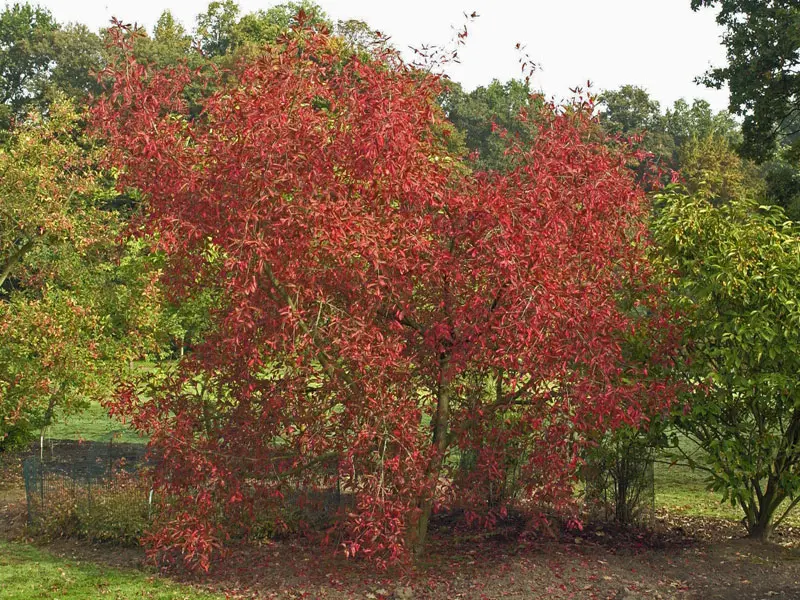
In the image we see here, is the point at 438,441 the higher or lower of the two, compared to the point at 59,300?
lower

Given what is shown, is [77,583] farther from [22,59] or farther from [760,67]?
[22,59]

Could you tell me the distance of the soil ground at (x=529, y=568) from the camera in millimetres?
8234

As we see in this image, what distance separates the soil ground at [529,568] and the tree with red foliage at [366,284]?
0.57 meters

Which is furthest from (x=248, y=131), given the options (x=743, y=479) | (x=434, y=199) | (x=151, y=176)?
(x=743, y=479)

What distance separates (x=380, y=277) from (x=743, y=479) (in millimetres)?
4530

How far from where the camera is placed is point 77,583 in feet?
29.3

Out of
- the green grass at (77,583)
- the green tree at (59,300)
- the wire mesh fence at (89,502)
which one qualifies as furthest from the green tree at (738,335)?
the green tree at (59,300)

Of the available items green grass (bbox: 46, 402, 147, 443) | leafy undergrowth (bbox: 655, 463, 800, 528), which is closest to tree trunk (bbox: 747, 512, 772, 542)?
leafy undergrowth (bbox: 655, 463, 800, 528)

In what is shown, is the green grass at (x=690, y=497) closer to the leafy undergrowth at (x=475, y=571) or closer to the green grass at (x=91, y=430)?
the leafy undergrowth at (x=475, y=571)

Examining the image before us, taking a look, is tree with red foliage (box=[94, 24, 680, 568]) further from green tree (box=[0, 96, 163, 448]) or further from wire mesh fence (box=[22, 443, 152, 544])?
green tree (box=[0, 96, 163, 448])

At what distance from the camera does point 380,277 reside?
723 centimetres

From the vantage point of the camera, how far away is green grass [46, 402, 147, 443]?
2145cm

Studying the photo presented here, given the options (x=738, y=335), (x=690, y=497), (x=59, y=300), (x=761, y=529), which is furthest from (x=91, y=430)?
(x=738, y=335)

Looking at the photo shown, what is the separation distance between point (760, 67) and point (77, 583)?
606 inches
